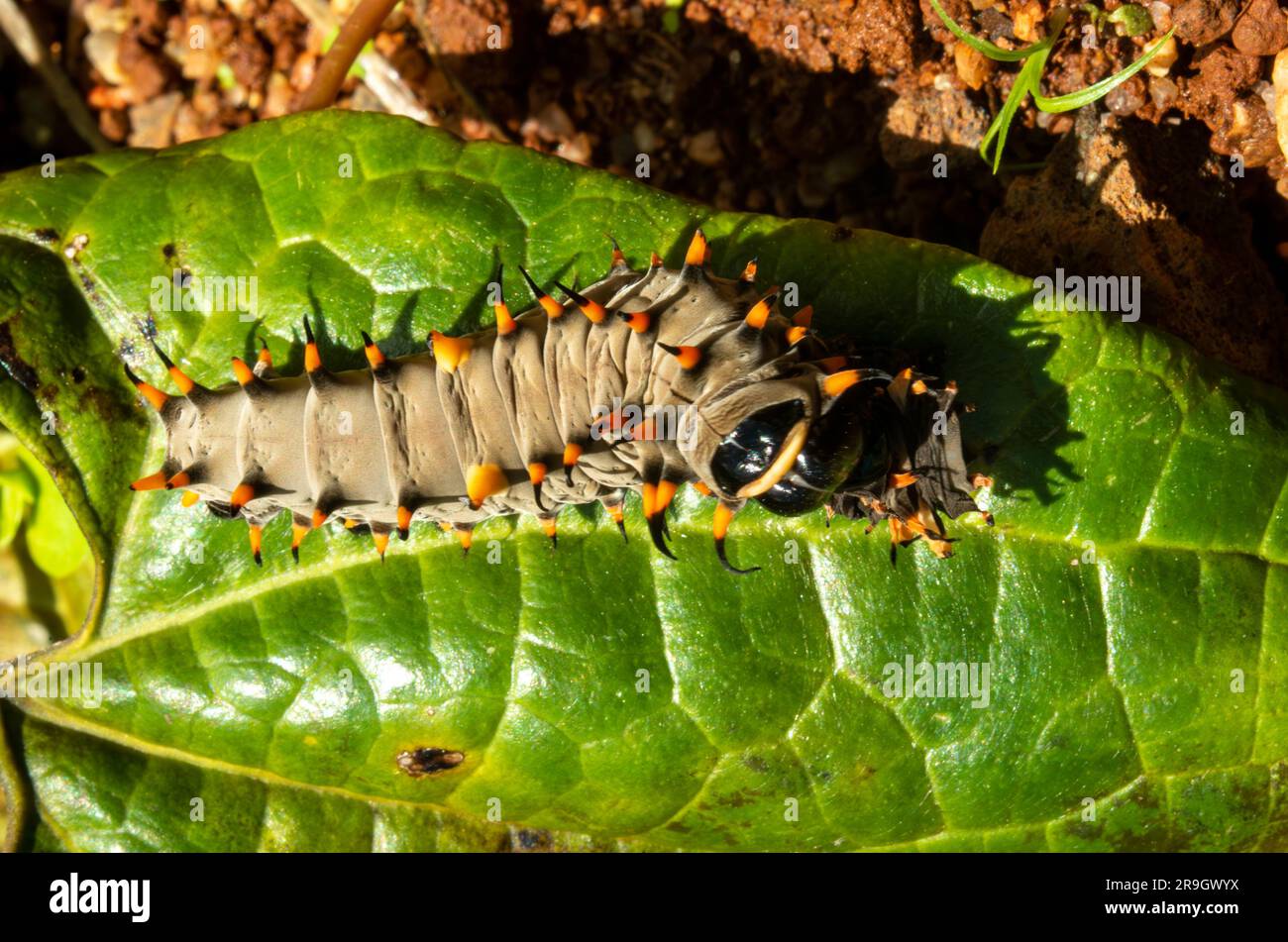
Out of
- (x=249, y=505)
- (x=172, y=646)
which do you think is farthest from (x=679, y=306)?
(x=172, y=646)

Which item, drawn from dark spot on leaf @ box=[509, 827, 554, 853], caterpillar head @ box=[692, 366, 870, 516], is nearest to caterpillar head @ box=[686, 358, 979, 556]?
caterpillar head @ box=[692, 366, 870, 516]

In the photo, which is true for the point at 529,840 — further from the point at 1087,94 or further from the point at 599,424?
the point at 1087,94

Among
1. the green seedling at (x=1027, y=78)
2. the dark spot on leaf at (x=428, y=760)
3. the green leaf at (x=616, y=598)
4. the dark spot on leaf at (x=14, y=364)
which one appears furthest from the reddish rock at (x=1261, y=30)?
the dark spot on leaf at (x=14, y=364)

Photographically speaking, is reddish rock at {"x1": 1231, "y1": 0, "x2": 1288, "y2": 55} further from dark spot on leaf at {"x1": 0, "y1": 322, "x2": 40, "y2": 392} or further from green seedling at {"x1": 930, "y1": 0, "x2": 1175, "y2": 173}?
dark spot on leaf at {"x1": 0, "y1": 322, "x2": 40, "y2": 392}

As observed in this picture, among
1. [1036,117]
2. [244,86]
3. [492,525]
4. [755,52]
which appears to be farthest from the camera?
[244,86]
